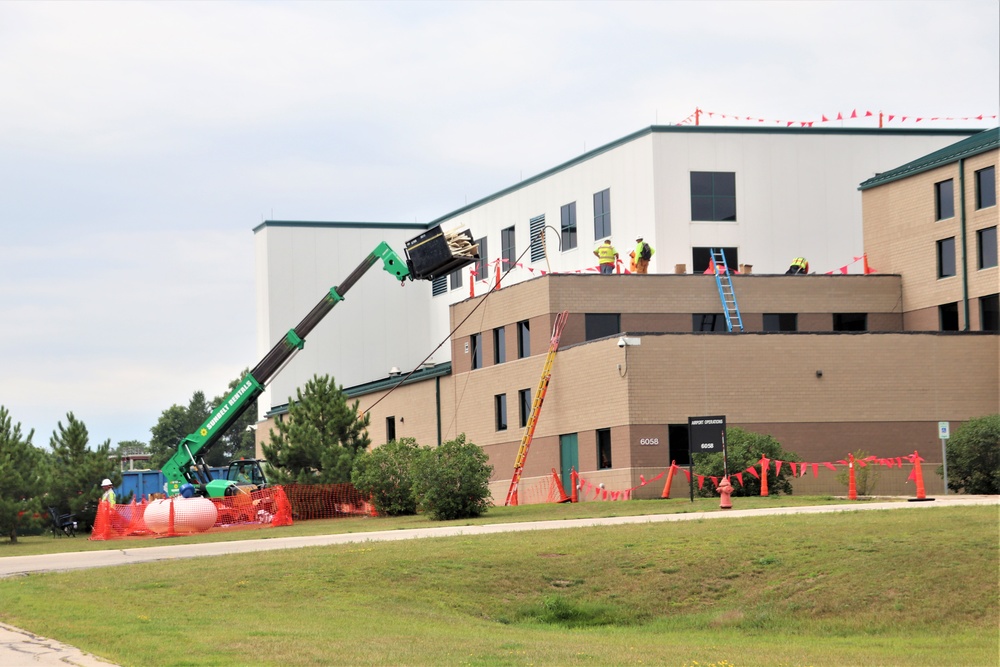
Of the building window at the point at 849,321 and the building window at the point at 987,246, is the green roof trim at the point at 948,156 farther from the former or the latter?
the building window at the point at 849,321

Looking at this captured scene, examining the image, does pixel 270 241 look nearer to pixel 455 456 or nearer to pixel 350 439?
pixel 350 439

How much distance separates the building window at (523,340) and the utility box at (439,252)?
30.9ft

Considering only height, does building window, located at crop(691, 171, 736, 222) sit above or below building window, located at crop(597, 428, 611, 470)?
above

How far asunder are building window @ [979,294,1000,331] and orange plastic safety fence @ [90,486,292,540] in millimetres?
24712

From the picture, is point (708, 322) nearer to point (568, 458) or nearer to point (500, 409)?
point (568, 458)

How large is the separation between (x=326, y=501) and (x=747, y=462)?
14.0 metres

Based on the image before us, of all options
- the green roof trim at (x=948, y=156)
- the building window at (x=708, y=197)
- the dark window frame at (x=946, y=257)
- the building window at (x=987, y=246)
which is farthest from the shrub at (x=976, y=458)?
the building window at (x=708, y=197)

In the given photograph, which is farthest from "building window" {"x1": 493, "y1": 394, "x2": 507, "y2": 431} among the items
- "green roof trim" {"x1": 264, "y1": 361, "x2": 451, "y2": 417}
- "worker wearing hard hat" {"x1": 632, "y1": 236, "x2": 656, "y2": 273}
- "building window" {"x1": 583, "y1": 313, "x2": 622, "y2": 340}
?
"worker wearing hard hat" {"x1": 632, "y1": 236, "x2": 656, "y2": 273}

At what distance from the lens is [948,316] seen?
164ft

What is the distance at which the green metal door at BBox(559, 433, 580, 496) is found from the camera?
156 ft

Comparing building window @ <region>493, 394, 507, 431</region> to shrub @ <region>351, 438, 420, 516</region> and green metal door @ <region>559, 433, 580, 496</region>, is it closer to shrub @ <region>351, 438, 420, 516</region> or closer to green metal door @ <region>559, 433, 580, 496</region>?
green metal door @ <region>559, 433, 580, 496</region>

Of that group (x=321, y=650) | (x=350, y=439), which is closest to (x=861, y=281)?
(x=350, y=439)

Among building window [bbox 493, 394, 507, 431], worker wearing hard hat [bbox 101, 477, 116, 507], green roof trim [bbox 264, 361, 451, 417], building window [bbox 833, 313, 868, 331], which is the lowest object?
worker wearing hard hat [bbox 101, 477, 116, 507]

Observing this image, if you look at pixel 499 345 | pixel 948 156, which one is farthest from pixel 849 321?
pixel 499 345
